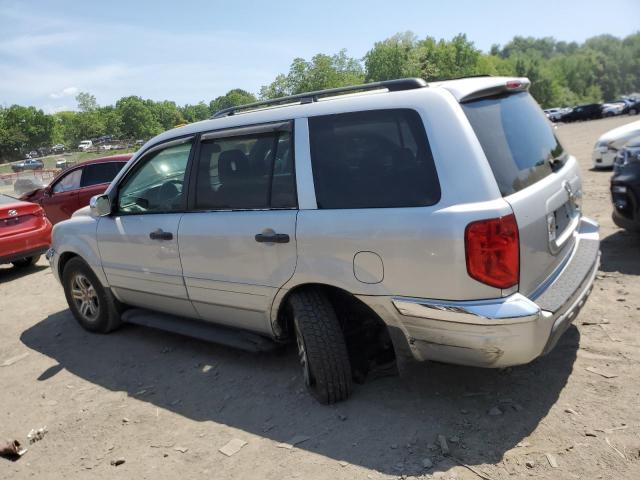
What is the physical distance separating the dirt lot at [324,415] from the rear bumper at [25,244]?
3.85 m

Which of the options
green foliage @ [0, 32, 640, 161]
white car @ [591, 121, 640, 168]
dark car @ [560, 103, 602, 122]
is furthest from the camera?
green foliage @ [0, 32, 640, 161]

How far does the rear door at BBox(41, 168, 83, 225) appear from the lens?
10.2m

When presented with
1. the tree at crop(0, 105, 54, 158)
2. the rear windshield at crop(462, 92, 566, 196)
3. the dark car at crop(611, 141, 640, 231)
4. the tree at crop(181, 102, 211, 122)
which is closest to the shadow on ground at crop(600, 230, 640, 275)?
the dark car at crop(611, 141, 640, 231)

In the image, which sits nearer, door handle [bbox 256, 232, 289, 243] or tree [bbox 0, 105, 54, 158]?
door handle [bbox 256, 232, 289, 243]

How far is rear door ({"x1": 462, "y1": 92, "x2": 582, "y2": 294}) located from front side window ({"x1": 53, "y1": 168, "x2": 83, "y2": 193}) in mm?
9109

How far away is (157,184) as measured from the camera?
450cm

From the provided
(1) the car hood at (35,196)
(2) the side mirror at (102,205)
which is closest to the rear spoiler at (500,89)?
(2) the side mirror at (102,205)

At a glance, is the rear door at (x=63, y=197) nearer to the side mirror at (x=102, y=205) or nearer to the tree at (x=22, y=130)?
the side mirror at (x=102, y=205)

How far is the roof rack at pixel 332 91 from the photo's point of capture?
10.3ft

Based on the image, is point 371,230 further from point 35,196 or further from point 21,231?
point 35,196

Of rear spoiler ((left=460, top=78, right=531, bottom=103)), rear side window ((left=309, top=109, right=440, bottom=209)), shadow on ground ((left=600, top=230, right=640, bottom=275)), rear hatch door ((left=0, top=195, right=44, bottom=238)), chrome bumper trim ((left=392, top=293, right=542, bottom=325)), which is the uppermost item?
rear spoiler ((left=460, top=78, right=531, bottom=103))

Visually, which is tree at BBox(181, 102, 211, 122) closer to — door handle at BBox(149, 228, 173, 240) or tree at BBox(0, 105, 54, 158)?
tree at BBox(0, 105, 54, 158)

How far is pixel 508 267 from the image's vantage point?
2.72 m

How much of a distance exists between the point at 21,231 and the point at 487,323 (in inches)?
Result: 311
